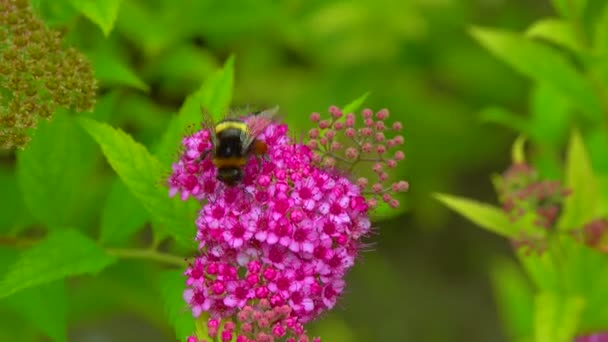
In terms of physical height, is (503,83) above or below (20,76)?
above

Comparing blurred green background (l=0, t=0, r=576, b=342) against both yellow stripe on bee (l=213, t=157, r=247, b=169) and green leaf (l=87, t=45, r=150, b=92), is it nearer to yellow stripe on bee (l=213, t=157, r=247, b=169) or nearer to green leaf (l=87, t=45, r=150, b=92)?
green leaf (l=87, t=45, r=150, b=92)

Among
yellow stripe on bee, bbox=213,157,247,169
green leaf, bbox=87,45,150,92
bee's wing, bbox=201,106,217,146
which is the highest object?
green leaf, bbox=87,45,150,92

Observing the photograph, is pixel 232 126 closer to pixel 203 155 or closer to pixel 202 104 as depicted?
pixel 203 155

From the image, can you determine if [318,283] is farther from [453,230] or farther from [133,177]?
[453,230]

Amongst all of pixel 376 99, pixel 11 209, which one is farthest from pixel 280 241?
pixel 376 99

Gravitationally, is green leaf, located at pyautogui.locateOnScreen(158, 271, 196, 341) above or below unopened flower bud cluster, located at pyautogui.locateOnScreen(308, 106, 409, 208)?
below

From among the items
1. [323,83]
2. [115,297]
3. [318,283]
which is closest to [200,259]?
[318,283]

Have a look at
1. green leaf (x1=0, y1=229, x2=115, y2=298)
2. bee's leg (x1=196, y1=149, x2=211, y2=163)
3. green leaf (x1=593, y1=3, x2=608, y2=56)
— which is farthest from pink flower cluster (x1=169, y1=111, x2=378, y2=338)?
green leaf (x1=593, y1=3, x2=608, y2=56)
